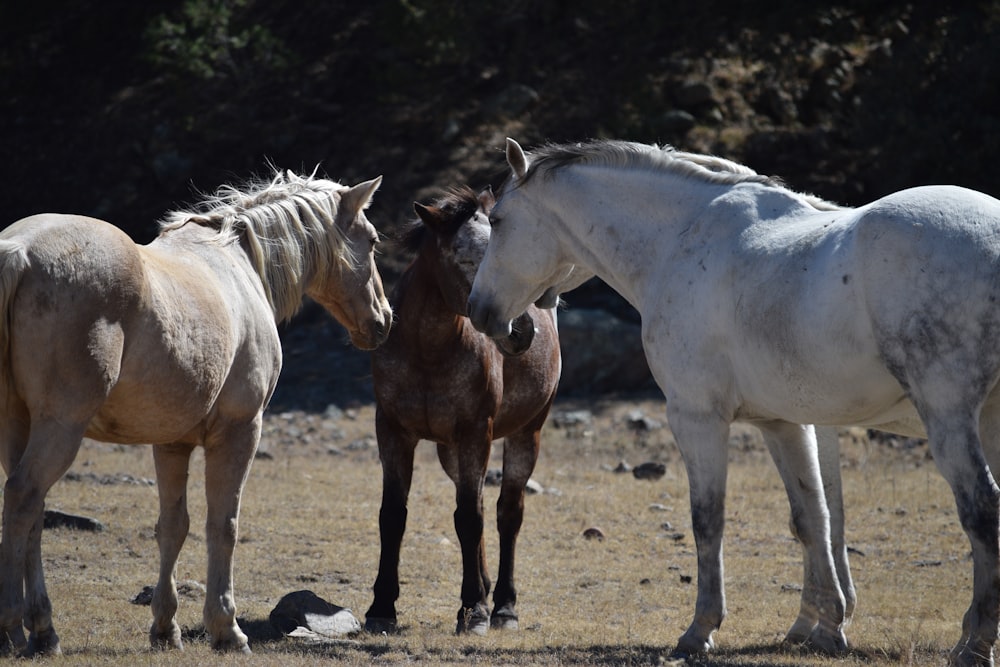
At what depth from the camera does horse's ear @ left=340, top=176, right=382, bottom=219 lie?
6.44m

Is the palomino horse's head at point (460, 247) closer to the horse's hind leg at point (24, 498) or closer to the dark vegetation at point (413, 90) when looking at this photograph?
the horse's hind leg at point (24, 498)

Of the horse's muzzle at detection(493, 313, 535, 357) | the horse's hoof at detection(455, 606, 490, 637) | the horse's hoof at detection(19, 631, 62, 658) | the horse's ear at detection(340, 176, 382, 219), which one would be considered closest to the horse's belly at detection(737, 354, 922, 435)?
the horse's muzzle at detection(493, 313, 535, 357)

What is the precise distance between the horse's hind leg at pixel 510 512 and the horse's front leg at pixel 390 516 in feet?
2.14

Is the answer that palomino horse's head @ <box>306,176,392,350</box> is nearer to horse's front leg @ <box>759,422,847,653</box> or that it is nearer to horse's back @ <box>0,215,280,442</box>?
horse's back @ <box>0,215,280,442</box>

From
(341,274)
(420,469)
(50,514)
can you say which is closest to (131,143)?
(420,469)

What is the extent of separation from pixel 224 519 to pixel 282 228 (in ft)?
5.52

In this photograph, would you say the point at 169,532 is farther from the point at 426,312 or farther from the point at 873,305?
the point at 873,305

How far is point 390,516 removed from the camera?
659 cm

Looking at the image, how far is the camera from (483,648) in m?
5.76

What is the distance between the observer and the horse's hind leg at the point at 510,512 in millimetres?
6688

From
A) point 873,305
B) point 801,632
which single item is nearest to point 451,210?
point 873,305

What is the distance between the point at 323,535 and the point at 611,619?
2853 millimetres

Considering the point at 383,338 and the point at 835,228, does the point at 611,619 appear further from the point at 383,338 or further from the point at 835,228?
the point at 835,228

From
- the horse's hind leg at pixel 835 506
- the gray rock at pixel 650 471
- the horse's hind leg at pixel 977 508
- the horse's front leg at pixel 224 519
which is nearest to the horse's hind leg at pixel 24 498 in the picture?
the horse's front leg at pixel 224 519
